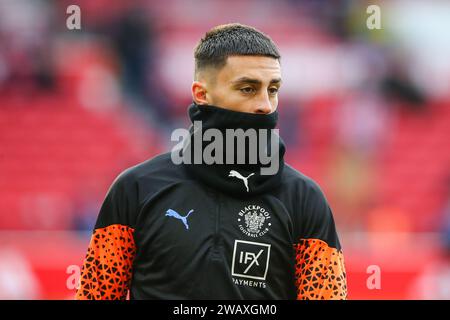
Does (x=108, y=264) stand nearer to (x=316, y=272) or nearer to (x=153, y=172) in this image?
(x=153, y=172)

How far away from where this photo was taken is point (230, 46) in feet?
9.85

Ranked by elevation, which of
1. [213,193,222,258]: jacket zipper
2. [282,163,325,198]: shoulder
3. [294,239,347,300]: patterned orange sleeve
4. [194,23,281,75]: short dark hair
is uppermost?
[194,23,281,75]: short dark hair

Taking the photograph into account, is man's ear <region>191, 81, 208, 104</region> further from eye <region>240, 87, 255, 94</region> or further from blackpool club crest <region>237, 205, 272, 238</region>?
blackpool club crest <region>237, 205, 272, 238</region>

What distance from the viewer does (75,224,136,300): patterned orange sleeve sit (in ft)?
9.63

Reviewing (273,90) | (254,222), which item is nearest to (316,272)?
(254,222)

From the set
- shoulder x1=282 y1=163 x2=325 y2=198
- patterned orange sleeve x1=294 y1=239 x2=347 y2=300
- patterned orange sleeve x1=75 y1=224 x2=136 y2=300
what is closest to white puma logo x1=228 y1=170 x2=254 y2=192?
shoulder x1=282 y1=163 x2=325 y2=198

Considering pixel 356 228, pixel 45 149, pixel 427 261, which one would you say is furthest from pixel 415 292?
pixel 45 149

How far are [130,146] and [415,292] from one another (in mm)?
4603

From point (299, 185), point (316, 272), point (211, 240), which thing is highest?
point (299, 185)

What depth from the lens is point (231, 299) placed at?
2.82 metres

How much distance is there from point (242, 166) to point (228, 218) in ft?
0.60

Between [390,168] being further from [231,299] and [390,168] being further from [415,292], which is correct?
[231,299]

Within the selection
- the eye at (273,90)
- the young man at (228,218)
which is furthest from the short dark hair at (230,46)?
the eye at (273,90)

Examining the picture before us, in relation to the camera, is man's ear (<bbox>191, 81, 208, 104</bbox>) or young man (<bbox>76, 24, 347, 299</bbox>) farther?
man's ear (<bbox>191, 81, 208, 104</bbox>)
